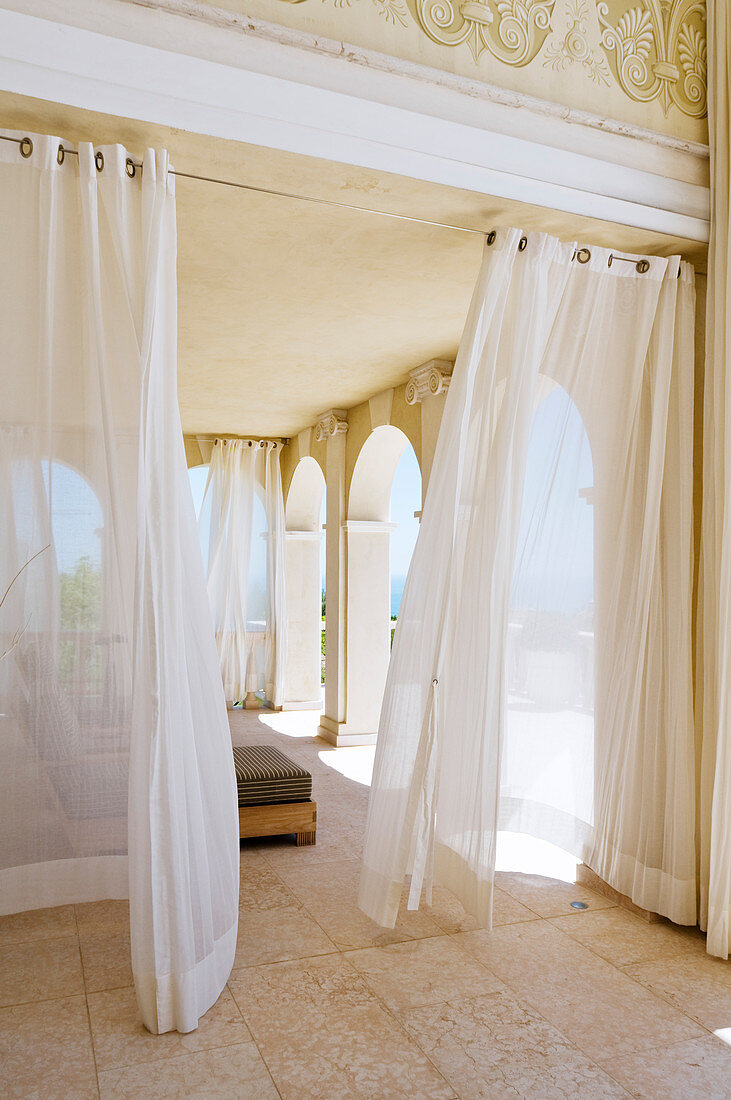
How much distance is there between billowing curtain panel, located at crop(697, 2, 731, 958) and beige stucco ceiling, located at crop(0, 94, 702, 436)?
0.29 meters

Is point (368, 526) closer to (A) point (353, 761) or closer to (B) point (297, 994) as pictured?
(A) point (353, 761)

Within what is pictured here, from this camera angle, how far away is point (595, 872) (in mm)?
3717

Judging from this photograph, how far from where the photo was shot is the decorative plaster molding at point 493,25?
114 inches

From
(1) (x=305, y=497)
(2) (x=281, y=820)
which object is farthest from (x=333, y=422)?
(2) (x=281, y=820)

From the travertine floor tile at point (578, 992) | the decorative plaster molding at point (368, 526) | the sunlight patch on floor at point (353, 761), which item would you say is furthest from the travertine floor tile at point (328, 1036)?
the decorative plaster molding at point (368, 526)

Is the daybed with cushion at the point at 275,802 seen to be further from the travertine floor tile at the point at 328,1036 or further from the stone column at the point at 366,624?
the stone column at the point at 366,624

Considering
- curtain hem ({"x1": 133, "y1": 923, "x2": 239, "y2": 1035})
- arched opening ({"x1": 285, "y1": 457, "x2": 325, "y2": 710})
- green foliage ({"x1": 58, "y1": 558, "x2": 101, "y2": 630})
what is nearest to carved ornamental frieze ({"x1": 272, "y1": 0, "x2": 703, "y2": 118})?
green foliage ({"x1": 58, "y1": 558, "x2": 101, "y2": 630})

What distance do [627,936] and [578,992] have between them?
559 mm

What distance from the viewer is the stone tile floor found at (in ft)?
7.75

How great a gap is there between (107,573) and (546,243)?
82.4 inches

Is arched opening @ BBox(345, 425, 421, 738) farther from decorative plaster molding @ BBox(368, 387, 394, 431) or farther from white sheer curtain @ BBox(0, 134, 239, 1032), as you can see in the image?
white sheer curtain @ BBox(0, 134, 239, 1032)

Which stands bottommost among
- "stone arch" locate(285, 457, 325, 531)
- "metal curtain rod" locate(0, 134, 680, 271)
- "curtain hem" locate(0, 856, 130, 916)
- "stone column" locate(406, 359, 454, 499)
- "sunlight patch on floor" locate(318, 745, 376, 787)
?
"sunlight patch on floor" locate(318, 745, 376, 787)

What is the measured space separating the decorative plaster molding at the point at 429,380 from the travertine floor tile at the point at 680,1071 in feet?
13.0

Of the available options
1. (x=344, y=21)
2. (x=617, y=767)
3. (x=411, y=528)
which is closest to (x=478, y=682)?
(x=617, y=767)
